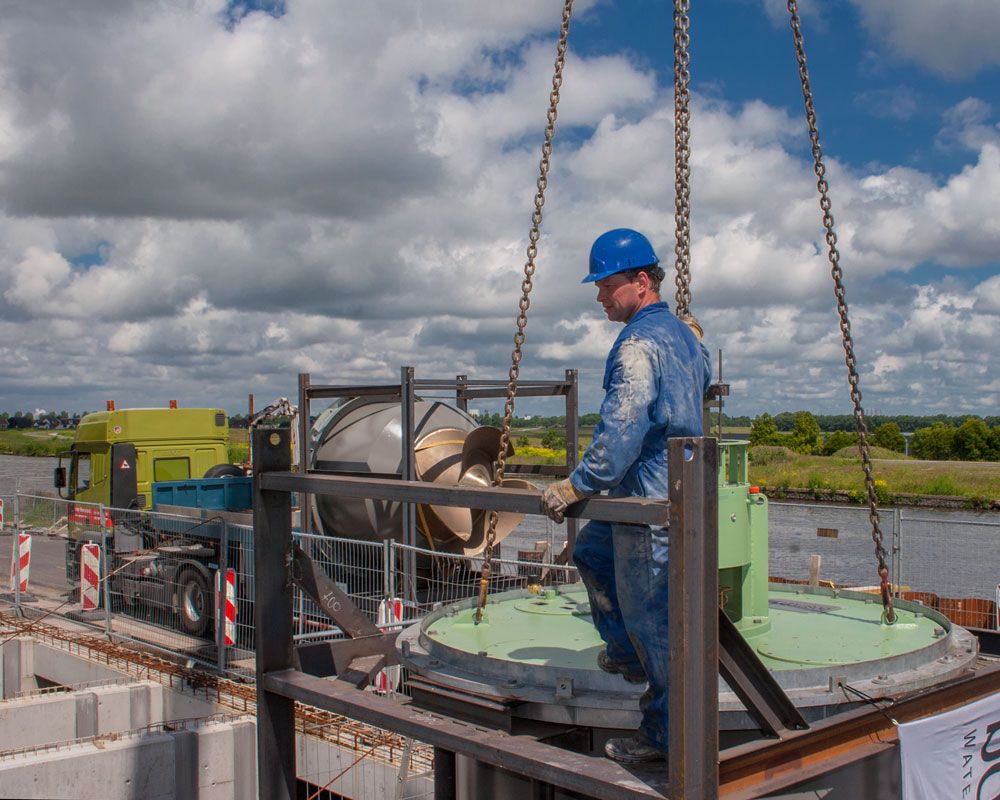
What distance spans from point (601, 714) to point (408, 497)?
1312 millimetres

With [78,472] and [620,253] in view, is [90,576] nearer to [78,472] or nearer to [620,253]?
[78,472]

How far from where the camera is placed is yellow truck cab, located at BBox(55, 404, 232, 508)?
1623 centimetres

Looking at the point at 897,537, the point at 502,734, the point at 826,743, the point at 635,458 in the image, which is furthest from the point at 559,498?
the point at 897,537

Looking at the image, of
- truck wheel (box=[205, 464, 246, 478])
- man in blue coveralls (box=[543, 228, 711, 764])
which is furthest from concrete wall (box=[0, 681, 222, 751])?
man in blue coveralls (box=[543, 228, 711, 764])

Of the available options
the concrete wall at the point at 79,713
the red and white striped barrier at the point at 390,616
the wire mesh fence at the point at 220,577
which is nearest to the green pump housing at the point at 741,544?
the wire mesh fence at the point at 220,577

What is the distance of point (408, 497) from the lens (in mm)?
3992

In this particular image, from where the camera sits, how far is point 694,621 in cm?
304

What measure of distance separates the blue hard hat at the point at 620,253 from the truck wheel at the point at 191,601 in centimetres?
1018

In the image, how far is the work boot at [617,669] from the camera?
431 centimetres

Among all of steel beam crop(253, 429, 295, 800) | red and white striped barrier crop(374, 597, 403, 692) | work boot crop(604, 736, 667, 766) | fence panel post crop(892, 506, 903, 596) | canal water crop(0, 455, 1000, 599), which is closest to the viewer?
work boot crop(604, 736, 667, 766)

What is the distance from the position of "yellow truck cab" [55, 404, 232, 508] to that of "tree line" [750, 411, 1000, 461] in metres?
53.0

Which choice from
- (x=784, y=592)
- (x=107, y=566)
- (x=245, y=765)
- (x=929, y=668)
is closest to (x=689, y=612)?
(x=929, y=668)

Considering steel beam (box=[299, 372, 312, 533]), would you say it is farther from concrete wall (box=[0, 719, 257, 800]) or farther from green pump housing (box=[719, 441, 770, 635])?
green pump housing (box=[719, 441, 770, 635])

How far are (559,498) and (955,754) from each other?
7.32 ft
